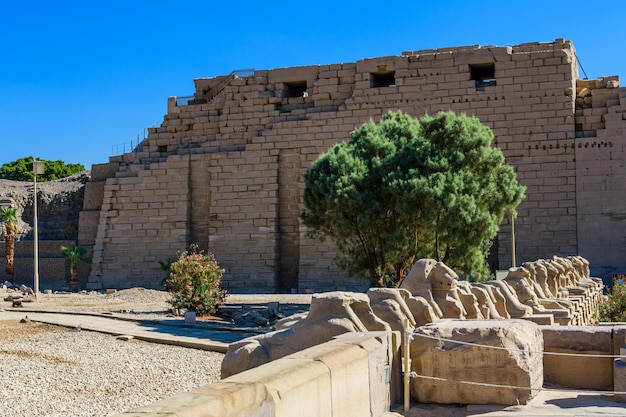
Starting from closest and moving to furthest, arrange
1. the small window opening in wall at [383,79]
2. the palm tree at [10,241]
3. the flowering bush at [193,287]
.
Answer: the flowering bush at [193,287]
the small window opening in wall at [383,79]
the palm tree at [10,241]

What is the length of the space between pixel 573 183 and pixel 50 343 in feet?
60.5

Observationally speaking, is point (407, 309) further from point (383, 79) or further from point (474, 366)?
point (383, 79)

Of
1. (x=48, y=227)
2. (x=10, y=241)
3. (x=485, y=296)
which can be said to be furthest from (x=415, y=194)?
(x=48, y=227)

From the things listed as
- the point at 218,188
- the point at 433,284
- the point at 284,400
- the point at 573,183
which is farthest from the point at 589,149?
the point at 284,400

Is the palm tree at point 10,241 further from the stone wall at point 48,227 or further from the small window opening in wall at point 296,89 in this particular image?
the small window opening in wall at point 296,89

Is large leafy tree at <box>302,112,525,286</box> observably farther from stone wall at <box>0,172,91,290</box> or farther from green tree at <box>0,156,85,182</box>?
green tree at <box>0,156,85,182</box>

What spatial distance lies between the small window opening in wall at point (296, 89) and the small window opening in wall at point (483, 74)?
6.25 meters

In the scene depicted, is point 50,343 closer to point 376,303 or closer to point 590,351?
point 376,303

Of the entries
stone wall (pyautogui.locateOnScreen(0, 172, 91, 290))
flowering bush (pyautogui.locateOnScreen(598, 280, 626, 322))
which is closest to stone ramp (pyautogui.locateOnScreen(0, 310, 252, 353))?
flowering bush (pyautogui.locateOnScreen(598, 280, 626, 322))

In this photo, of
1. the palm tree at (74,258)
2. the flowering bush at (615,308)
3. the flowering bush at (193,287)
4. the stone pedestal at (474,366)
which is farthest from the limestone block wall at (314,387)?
the palm tree at (74,258)

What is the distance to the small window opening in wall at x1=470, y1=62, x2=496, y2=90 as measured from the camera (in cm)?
2677

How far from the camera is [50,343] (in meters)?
11.7

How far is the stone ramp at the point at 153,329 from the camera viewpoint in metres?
12.2

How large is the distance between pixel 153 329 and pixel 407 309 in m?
8.00
